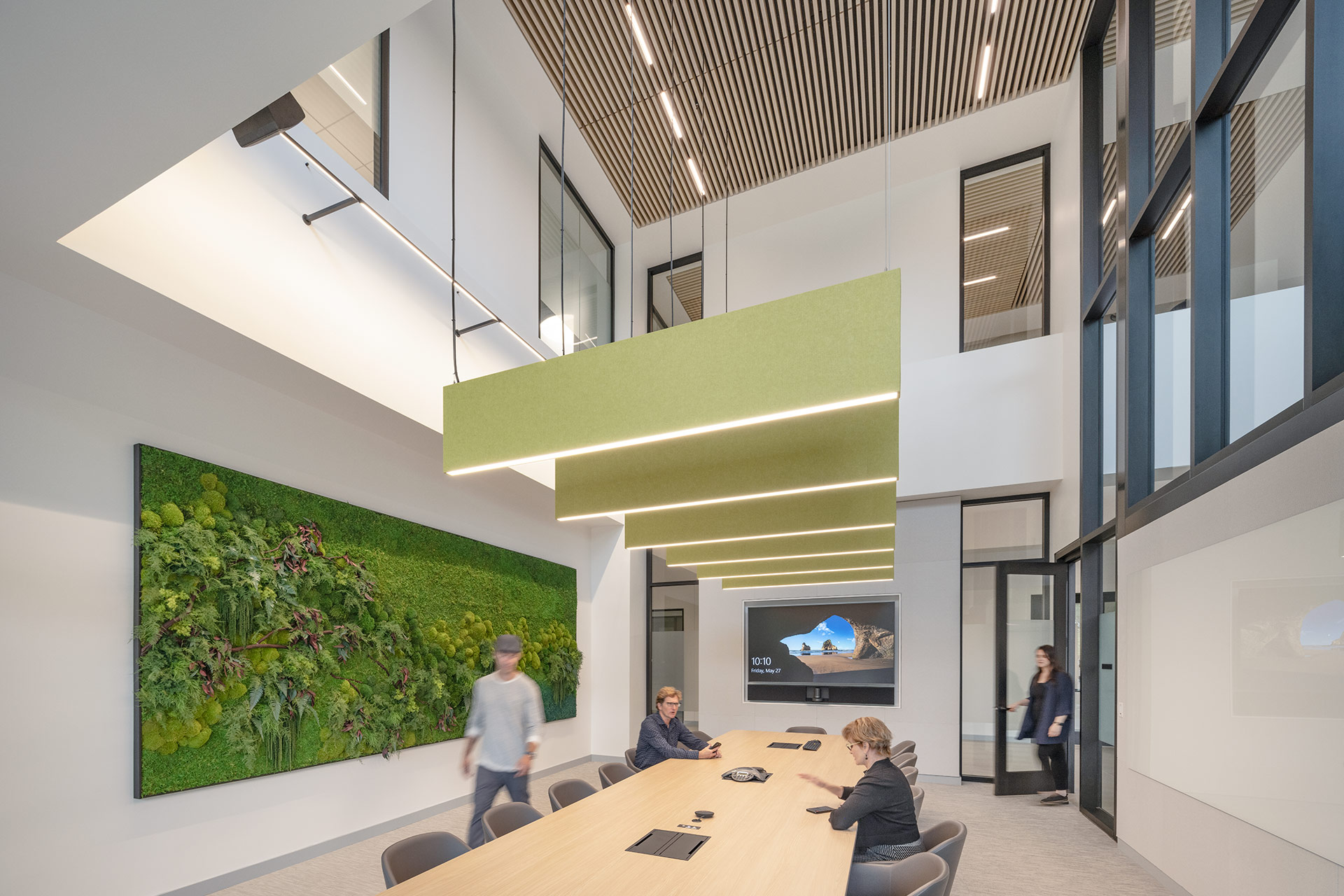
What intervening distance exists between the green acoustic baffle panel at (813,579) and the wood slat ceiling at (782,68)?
4.46 meters

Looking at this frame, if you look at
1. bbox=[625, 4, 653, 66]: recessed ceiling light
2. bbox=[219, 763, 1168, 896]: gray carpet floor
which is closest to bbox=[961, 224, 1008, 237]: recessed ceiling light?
bbox=[625, 4, 653, 66]: recessed ceiling light

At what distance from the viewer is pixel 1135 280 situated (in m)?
5.61

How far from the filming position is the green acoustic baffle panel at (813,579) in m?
8.36

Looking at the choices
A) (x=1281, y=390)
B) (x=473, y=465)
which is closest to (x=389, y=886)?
(x=473, y=465)

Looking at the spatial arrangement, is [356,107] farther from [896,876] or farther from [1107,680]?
[1107,680]

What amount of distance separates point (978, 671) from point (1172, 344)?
512 centimetres

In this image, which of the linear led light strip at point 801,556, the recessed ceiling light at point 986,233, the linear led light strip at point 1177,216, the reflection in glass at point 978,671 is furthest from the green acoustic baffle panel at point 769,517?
the recessed ceiling light at point 986,233

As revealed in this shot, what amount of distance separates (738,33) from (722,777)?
242 inches

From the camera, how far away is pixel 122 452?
171 inches

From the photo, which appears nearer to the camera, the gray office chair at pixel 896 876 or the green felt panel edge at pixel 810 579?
the gray office chair at pixel 896 876

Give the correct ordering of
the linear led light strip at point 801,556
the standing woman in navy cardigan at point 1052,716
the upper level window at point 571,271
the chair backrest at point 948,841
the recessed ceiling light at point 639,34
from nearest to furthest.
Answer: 1. the chair backrest at point 948,841
2. the recessed ceiling light at point 639,34
3. the linear led light strip at point 801,556
4. the standing woman in navy cardigan at point 1052,716
5. the upper level window at point 571,271

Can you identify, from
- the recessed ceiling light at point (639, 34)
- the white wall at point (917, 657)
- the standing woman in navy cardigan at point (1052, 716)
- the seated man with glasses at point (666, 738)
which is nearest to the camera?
the seated man with glasses at point (666, 738)

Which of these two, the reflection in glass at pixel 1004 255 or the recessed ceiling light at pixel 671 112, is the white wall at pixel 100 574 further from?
the reflection in glass at pixel 1004 255

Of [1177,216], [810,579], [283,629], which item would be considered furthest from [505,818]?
[810,579]
